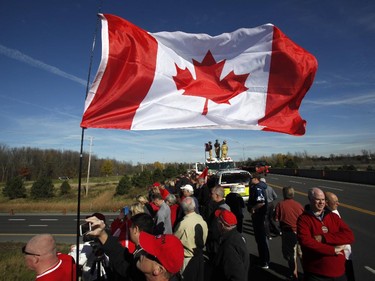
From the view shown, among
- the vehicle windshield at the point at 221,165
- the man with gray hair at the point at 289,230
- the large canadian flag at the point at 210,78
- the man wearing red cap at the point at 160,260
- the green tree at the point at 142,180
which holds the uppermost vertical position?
the large canadian flag at the point at 210,78

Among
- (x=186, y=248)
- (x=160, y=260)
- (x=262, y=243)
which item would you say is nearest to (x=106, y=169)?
(x=262, y=243)

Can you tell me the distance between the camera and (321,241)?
331 cm

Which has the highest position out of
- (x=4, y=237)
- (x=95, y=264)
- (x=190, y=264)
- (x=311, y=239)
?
(x=311, y=239)

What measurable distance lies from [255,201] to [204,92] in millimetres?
3387

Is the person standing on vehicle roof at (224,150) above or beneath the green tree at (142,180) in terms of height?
above

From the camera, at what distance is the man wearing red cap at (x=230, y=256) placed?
10.6 feet

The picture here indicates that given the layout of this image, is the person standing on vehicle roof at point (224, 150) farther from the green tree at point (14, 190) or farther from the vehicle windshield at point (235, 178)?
the green tree at point (14, 190)

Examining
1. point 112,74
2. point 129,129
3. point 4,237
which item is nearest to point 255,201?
point 129,129

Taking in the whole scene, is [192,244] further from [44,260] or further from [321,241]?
[44,260]

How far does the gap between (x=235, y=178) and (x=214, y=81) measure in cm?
877

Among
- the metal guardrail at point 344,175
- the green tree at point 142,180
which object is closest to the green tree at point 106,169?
the green tree at point 142,180

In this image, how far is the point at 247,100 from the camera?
4.77 m

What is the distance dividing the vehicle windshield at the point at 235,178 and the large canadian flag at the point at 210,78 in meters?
8.43

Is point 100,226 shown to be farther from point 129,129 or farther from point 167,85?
point 167,85
